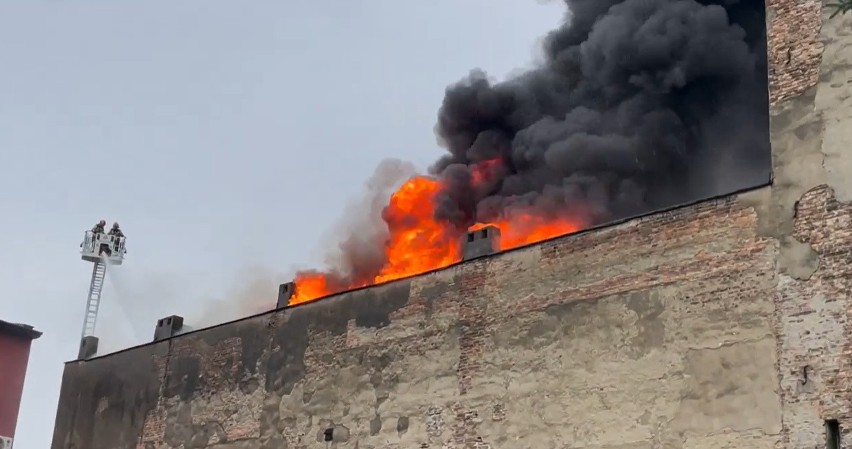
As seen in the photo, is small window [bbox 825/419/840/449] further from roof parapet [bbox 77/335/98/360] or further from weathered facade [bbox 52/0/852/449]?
roof parapet [bbox 77/335/98/360]

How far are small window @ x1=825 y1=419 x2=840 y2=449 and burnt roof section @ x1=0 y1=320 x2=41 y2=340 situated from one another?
16054mm

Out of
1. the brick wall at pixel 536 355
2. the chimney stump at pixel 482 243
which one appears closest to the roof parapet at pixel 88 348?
the brick wall at pixel 536 355

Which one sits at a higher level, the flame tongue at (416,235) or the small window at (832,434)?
the flame tongue at (416,235)

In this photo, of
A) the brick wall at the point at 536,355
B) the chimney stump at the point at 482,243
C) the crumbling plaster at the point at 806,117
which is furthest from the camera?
the chimney stump at the point at 482,243

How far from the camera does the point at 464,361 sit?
1420 cm

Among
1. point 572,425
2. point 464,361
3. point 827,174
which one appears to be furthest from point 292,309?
point 827,174

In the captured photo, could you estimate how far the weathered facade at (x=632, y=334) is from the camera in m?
11.2

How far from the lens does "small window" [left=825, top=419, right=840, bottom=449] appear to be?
34.6 ft

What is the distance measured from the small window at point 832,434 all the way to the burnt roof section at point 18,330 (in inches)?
632

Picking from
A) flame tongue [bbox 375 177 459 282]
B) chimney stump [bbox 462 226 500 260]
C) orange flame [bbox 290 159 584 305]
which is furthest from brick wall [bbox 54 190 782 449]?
flame tongue [bbox 375 177 459 282]

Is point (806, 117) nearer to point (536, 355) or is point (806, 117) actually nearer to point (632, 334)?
point (632, 334)

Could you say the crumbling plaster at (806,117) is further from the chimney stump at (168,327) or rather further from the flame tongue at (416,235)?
the chimney stump at (168,327)

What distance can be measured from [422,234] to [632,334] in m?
9.04

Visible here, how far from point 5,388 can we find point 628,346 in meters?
13.7
